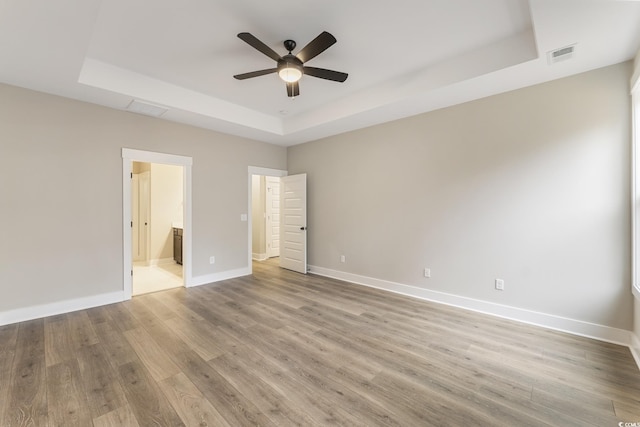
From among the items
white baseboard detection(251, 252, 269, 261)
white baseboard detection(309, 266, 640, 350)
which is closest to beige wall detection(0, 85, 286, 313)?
white baseboard detection(251, 252, 269, 261)

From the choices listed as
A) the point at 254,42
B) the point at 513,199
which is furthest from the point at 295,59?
the point at 513,199

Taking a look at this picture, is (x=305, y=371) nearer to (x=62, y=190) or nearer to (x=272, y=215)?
(x=62, y=190)

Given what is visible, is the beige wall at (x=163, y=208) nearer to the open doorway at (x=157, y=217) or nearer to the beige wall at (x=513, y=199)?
the open doorway at (x=157, y=217)

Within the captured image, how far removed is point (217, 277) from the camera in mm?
4953

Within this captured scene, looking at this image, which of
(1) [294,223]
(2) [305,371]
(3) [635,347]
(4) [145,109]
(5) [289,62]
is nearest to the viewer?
(2) [305,371]

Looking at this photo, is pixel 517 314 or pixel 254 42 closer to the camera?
pixel 254 42

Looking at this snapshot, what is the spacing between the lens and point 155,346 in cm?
260

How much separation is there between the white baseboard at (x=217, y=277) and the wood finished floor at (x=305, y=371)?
3.82ft

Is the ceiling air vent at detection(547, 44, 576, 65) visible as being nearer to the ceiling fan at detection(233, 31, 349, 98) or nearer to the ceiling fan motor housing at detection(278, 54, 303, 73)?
the ceiling fan at detection(233, 31, 349, 98)

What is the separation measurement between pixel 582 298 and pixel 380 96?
331 centimetres

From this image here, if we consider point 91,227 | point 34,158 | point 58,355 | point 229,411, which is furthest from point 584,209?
point 34,158

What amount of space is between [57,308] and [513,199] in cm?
585

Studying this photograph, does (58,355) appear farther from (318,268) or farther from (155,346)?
(318,268)

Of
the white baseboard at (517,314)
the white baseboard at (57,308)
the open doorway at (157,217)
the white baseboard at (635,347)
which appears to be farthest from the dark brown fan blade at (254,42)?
the open doorway at (157,217)
